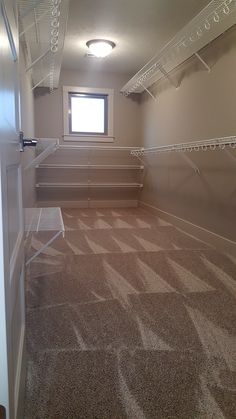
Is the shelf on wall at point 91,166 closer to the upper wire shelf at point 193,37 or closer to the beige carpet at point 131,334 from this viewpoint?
the upper wire shelf at point 193,37

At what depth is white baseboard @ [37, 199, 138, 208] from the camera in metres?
4.87

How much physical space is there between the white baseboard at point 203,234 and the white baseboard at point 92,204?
940 millimetres

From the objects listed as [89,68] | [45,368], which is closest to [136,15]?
[89,68]

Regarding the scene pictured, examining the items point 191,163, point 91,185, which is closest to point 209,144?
point 191,163

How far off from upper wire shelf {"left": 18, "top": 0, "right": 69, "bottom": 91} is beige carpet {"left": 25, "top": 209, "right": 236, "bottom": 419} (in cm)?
188

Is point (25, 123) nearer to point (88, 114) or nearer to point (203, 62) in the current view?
point (203, 62)

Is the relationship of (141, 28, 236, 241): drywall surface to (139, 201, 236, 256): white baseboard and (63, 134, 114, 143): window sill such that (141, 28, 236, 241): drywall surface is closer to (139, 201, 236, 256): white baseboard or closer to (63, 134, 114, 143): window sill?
(139, 201, 236, 256): white baseboard

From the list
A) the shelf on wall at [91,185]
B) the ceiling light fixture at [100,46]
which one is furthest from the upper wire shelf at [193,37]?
the shelf on wall at [91,185]

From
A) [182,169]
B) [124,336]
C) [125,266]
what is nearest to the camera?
[124,336]

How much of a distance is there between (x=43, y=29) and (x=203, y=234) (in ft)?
8.00

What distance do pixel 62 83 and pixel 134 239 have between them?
2.88m

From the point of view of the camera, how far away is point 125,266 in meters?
2.36

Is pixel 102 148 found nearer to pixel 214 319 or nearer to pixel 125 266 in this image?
pixel 125 266

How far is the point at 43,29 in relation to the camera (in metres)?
2.66
